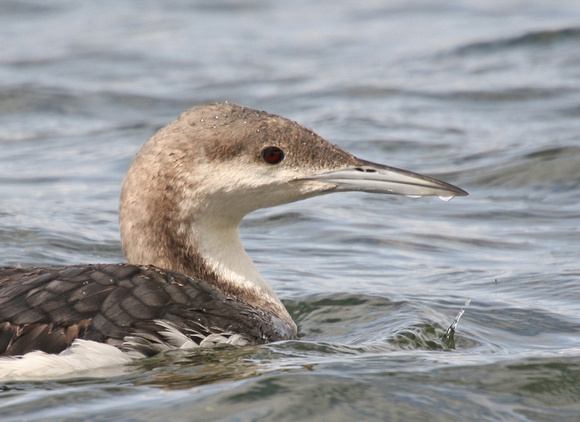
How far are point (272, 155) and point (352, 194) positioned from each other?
14.6ft

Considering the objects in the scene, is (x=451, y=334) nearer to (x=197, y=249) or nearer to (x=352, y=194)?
(x=197, y=249)

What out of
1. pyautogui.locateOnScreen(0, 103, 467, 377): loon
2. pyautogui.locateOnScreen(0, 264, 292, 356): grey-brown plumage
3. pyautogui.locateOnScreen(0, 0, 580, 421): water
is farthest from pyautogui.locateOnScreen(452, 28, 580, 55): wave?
pyautogui.locateOnScreen(0, 264, 292, 356): grey-brown plumage

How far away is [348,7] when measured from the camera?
60.0 ft

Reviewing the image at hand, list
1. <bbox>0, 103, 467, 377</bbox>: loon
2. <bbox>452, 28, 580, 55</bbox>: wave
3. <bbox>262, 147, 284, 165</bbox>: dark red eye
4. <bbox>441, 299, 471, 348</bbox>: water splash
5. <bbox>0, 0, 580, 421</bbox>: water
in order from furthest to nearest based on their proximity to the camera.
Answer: <bbox>452, 28, 580, 55</bbox>: wave < <bbox>441, 299, 471, 348</bbox>: water splash < <bbox>262, 147, 284, 165</bbox>: dark red eye < <bbox>0, 103, 467, 377</bbox>: loon < <bbox>0, 0, 580, 421</bbox>: water

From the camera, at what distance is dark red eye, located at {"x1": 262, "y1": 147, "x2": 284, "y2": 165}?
5570 millimetres

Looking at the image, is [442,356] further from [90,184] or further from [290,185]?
[90,184]

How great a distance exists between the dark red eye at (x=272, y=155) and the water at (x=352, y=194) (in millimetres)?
1003

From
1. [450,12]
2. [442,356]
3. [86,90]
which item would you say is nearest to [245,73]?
[86,90]

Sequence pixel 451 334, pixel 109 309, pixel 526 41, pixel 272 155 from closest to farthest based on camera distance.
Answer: pixel 109 309, pixel 272 155, pixel 451 334, pixel 526 41

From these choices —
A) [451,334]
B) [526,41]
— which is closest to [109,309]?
[451,334]

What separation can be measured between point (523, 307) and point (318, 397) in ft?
8.42

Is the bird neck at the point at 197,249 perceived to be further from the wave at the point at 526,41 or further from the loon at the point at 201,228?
the wave at the point at 526,41

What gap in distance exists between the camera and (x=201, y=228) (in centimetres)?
565

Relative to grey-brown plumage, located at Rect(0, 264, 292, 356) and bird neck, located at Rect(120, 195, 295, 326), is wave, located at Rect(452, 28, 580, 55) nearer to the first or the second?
bird neck, located at Rect(120, 195, 295, 326)
